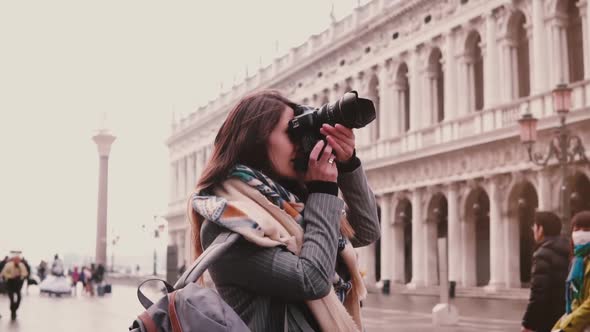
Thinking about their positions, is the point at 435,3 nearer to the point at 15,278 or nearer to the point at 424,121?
the point at 424,121

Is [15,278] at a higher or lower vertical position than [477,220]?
lower

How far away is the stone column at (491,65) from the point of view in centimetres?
2539

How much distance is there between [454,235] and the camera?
26469 millimetres

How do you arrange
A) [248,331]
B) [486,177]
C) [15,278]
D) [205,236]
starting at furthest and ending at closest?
[486,177] → [15,278] → [205,236] → [248,331]

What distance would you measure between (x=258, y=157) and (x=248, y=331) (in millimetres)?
503

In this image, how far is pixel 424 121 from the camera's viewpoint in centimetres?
2930

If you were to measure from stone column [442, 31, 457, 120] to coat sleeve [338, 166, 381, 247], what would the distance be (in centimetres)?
2537

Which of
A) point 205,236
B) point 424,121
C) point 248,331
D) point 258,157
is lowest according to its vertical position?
point 248,331

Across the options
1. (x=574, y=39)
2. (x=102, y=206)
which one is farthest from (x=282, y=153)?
(x=102, y=206)

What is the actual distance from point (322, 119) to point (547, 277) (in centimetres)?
377

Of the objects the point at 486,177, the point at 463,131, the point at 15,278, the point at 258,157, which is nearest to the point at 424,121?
the point at 463,131

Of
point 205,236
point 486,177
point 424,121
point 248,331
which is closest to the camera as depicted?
point 248,331

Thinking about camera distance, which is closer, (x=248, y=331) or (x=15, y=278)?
(x=248, y=331)

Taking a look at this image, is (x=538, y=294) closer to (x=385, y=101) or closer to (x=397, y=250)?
(x=397, y=250)
